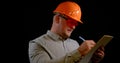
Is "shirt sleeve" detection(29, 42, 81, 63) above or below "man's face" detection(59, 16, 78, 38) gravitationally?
below

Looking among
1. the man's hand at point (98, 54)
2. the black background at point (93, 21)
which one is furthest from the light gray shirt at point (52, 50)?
the black background at point (93, 21)

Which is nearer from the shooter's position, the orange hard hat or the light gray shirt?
the light gray shirt

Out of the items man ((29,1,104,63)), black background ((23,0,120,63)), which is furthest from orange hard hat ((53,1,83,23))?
black background ((23,0,120,63))

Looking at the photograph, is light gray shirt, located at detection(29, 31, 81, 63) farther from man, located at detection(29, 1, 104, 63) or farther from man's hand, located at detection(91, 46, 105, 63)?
man's hand, located at detection(91, 46, 105, 63)

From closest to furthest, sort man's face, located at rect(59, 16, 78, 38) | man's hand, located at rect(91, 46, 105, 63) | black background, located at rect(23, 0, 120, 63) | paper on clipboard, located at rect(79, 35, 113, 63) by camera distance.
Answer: paper on clipboard, located at rect(79, 35, 113, 63) → man's hand, located at rect(91, 46, 105, 63) → man's face, located at rect(59, 16, 78, 38) → black background, located at rect(23, 0, 120, 63)

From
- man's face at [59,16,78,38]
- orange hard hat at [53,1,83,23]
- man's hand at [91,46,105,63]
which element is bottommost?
man's hand at [91,46,105,63]

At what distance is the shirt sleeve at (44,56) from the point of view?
2.28 meters

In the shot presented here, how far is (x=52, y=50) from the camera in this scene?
8.32ft

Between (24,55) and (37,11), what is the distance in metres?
0.53

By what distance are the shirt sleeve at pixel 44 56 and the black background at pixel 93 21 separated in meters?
1.06

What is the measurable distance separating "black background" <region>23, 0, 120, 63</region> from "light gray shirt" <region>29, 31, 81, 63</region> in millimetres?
883

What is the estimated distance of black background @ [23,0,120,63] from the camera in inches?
141

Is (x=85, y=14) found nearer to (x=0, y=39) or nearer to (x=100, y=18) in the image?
(x=100, y=18)

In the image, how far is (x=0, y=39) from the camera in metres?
3.51
